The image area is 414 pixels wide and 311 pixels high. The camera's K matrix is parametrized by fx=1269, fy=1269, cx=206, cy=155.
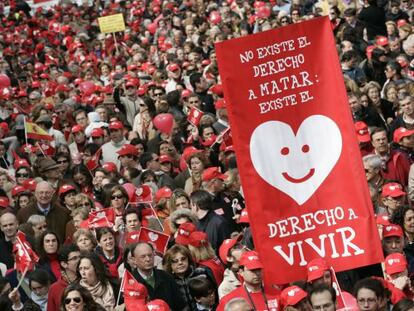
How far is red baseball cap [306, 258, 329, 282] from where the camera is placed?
843cm

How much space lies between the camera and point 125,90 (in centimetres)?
2111

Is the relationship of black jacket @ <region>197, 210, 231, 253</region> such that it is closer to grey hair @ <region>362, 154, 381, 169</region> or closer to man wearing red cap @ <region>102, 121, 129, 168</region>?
grey hair @ <region>362, 154, 381, 169</region>

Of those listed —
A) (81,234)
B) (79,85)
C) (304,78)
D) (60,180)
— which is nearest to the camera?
(304,78)

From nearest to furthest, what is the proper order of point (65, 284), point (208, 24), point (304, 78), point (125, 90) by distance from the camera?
point (304, 78) < point (65, 284) < point (125, 90) < point (208, 24)

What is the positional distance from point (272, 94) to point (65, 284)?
3670 mm

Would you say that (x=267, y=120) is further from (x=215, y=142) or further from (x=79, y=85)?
(x=79, y=85)

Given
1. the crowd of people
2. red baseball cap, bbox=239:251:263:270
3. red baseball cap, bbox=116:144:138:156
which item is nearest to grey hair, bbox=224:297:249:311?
the crowd of people

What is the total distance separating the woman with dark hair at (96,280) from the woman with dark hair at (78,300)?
866 mm

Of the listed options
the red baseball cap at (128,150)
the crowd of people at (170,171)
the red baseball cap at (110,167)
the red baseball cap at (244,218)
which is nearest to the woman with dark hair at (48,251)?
the crowd of people at (170,171)

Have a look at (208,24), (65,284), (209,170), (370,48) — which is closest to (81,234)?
(65,284)

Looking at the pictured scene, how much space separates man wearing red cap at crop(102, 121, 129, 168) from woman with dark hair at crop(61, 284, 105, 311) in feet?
23.7

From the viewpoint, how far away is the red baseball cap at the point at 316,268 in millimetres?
8430

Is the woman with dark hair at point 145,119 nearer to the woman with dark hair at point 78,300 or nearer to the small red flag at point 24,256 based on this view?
the small red flag at point 24,256

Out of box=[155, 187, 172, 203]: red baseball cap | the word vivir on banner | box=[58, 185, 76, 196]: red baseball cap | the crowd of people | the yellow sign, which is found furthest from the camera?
the yellow sign
